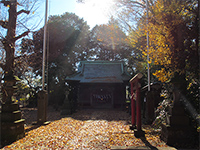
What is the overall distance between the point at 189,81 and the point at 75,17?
2668cm

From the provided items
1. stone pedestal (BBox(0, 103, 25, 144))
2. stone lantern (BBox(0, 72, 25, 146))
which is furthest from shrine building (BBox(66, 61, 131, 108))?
stone pedestal (BBox(0, 103, 25, 144))

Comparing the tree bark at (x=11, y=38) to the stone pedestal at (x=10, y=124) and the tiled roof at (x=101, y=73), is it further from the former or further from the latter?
the tiled roof at (x=101, y=73)

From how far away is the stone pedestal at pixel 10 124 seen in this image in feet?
19.1

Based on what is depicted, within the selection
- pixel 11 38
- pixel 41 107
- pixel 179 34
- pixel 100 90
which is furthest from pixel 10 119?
pixel 100 90

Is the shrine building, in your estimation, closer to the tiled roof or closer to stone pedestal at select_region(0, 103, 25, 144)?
the tiled roof

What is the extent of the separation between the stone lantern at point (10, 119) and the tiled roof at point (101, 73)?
32.6 ft

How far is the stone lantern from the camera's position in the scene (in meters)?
5.82

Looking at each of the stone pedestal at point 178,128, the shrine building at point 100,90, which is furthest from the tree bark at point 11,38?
the shrine building at point 100,90

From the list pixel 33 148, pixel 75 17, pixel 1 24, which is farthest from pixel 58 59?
pixel 33 148

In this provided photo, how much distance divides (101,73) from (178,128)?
13.7 m

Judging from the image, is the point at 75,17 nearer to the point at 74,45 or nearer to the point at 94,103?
the point at 74,45

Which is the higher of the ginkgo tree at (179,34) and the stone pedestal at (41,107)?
the ginkgo tree at (179,34)

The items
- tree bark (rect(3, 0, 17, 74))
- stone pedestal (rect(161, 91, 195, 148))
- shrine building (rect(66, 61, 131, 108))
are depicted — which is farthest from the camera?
shrine building (rect(66, 61, 131, 108))

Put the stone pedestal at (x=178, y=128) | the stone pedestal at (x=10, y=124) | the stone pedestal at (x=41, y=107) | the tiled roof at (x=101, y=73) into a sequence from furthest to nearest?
the tiled roof at (x=101, y=73) → the stone pedestal at (x=41, y=107) → the stone pedestal at (x=10, y=124) → the stone pedestal at (x=178, y=128)
